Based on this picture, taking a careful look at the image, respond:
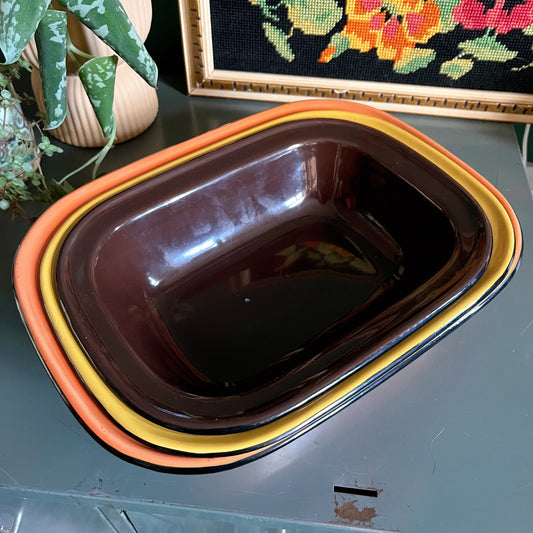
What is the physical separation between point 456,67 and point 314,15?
203 mm

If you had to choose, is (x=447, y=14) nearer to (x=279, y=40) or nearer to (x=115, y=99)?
(x=279, y=40)

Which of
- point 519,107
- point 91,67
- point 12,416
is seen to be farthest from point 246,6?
point 12,416

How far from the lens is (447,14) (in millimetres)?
650

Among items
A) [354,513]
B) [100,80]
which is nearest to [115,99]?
[100,80]

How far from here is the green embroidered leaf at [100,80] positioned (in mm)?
476

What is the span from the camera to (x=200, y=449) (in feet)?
1.20

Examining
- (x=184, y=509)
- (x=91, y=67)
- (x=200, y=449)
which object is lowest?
(x=184, y=509)

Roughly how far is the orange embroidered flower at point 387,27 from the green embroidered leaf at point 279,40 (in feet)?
0.16

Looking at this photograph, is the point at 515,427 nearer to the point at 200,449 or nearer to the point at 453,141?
the point at 200,449

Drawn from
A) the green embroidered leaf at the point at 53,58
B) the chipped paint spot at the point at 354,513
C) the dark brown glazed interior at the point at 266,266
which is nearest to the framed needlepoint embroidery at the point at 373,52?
the dark brown glazed interior at the point at 266,266

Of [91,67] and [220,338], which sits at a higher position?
[91,67]

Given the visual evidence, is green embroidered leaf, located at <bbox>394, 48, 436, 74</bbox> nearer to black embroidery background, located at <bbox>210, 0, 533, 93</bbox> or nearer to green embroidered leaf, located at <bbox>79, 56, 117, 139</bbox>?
black embroidery background, located at <bbox>210, 0, 533, 93</bbox>

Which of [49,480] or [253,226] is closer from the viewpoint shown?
[49,480]

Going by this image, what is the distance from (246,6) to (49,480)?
0.59 m
